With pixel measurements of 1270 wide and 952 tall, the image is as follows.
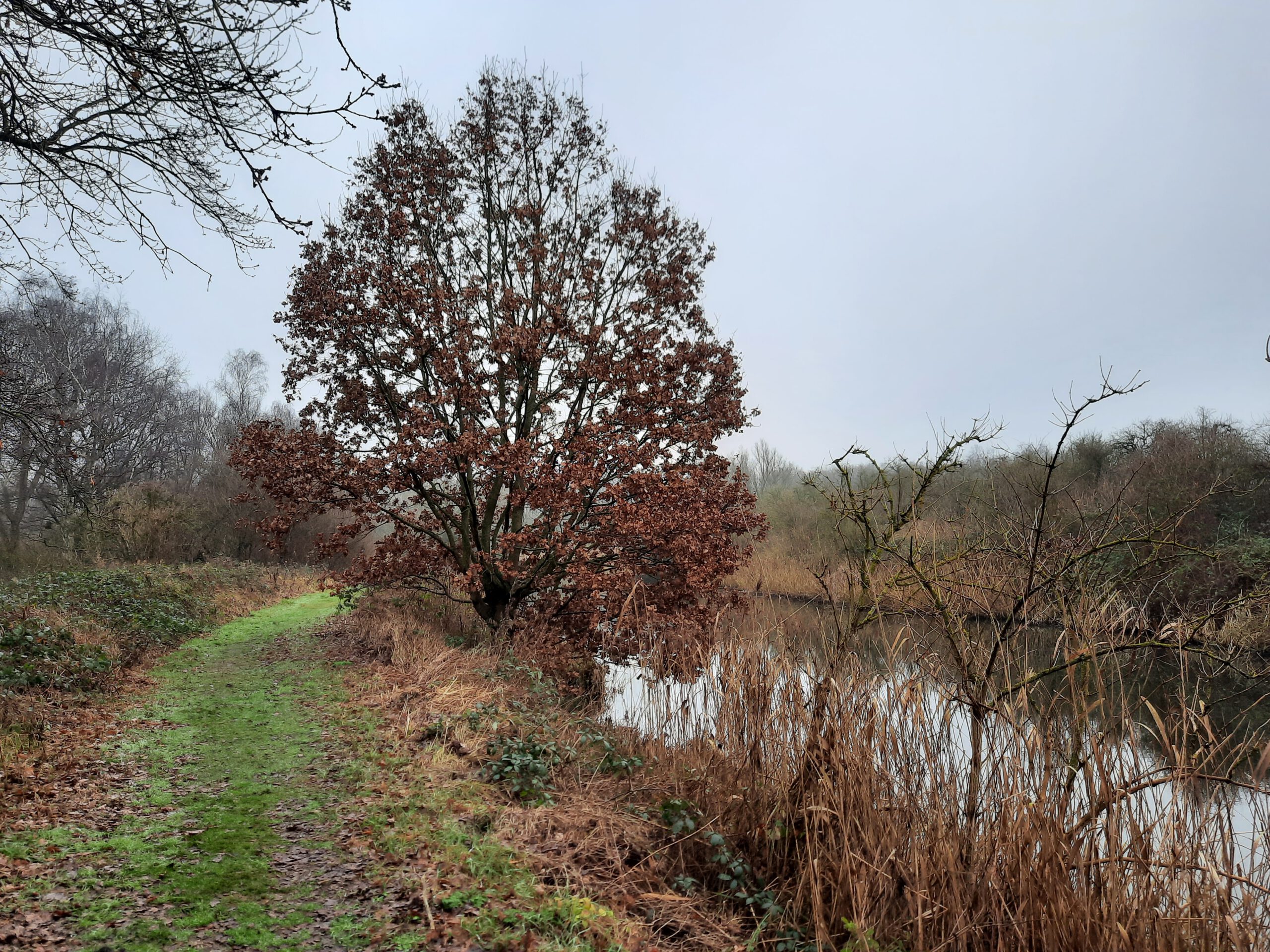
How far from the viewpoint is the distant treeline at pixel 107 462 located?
12.4 m

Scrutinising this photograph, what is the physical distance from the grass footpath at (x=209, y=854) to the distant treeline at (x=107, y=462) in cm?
384

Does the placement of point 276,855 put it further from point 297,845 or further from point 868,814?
point 868,814

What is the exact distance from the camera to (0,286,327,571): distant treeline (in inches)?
490

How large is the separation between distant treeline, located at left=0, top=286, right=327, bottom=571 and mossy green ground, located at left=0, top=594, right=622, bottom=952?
4416 mm

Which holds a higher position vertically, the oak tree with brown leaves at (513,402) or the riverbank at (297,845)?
the oak tree with brown leaves at (513,402)

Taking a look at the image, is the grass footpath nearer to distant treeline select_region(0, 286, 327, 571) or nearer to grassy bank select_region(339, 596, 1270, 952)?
grassy bank select_region(339, 596, 1270, 952)

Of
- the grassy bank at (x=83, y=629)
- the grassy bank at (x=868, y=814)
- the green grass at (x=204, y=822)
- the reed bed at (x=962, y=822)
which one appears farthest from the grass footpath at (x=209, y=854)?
the reed bed at (x=962, y=822)

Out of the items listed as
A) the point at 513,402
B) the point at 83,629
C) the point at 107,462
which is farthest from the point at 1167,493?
the point at 107,462

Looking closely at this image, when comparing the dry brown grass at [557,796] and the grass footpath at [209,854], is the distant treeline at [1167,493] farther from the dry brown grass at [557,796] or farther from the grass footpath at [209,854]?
the grass footpath at [209,854]

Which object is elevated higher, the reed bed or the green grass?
the reed bed

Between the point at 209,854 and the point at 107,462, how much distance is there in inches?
537

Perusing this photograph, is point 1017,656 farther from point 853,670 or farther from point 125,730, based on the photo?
point 125,730

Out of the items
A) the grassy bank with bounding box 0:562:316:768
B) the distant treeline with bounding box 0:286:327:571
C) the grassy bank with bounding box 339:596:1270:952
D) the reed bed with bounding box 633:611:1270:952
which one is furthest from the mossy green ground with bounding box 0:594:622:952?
the distant treeline with bounding box 0:286:327:571

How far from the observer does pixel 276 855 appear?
4.07 m
